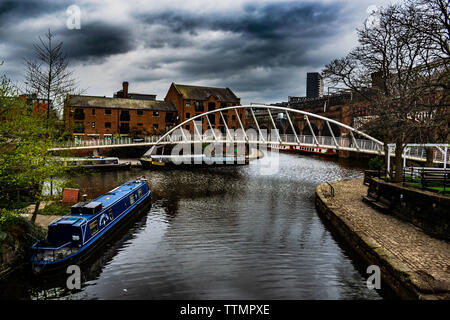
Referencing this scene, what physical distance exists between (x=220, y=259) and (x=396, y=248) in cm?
656

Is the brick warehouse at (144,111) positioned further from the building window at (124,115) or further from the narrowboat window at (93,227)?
the narrowboat window at (93,227)

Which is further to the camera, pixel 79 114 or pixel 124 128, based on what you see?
pixel 124 128

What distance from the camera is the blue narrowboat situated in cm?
1016

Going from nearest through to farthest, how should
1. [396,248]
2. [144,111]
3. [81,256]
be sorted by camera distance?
1. [396,248]
2. [81,256]
3. [144,111]

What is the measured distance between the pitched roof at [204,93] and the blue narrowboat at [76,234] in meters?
45.1

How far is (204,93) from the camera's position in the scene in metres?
60.1

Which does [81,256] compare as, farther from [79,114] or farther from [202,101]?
[202,101]

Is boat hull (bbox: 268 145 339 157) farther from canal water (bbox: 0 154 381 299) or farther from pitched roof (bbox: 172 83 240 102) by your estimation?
canal water (bbox: 0 154 381 299)

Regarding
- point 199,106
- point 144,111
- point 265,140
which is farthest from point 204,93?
point 265,140

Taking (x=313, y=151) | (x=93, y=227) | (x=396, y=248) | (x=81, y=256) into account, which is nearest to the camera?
(x=396, y=248)

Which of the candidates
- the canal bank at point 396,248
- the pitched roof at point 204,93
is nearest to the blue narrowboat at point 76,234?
the canal bank at point 396,248

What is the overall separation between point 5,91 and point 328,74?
65.6 feet
